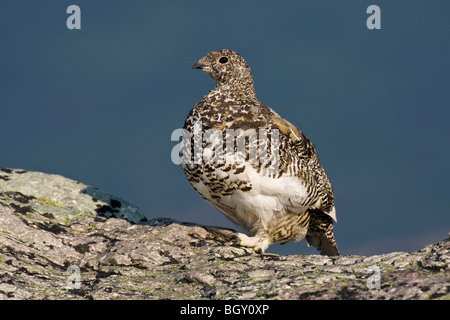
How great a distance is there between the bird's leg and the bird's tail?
1.11 meters

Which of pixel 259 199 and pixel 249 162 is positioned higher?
pixel 249 162

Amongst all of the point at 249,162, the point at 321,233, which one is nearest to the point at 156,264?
the point at 249,162

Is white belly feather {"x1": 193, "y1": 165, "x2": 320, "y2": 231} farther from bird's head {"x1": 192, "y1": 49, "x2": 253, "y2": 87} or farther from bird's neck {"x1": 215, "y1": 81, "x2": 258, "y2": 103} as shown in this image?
bird's head {"x1": 192, "y1": 49, "x2": 253, "y2": 87}

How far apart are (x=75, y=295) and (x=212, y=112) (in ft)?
8.90

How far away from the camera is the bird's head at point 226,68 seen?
7996 millimetres

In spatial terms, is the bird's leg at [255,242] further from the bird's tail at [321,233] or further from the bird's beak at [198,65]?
the bird's beak at [198,65]

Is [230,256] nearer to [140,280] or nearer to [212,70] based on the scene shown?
[140,280]

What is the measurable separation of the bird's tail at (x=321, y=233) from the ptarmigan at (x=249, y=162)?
16.6 inches

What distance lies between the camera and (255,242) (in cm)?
736

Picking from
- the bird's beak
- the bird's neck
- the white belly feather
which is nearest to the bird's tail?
the white belly feather

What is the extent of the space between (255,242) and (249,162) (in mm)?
1007

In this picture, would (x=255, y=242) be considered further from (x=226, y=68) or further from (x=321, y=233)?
(x=226, y=68)

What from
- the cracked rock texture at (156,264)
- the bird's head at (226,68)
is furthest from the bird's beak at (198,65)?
the cracked rock texture at (156,264)
